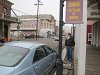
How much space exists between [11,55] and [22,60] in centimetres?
61

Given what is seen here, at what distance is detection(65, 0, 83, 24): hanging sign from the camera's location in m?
7.58

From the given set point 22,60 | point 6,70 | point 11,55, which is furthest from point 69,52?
point 6,70

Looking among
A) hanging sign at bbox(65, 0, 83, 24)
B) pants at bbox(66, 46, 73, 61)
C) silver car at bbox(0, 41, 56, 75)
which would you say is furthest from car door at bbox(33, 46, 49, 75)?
pants at bbox(66, 46, 73, 61)

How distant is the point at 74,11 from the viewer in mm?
7605

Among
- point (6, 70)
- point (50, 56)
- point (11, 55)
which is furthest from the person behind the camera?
point (50, 56)

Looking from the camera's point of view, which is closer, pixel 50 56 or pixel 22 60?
pixel 22 60

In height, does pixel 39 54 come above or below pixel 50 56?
above

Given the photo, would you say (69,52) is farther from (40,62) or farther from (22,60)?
(22,60)

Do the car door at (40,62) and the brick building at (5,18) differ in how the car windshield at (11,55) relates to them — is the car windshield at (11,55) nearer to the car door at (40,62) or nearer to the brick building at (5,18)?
the car door at (40,62)

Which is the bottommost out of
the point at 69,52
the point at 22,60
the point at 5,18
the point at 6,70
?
the point at 69,52

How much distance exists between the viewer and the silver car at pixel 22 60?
6205mm

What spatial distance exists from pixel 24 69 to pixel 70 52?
8.50m

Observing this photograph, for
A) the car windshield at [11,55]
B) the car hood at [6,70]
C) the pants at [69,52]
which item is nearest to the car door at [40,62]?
the car windshield at [11,55]

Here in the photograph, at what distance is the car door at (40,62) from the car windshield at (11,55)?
1.42 feet
